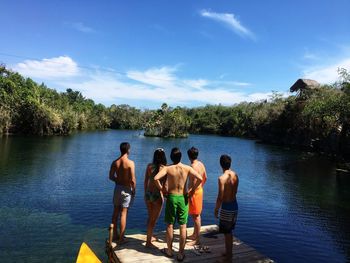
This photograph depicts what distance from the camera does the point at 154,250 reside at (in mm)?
7387

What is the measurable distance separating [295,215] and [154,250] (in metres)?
9.33

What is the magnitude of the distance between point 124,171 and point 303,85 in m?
66.7

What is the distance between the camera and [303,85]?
67688mm

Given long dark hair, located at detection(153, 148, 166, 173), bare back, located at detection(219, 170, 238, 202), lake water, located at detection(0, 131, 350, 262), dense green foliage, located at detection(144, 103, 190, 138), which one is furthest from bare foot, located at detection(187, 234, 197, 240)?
dense green foliage, located at detection(144, 103, 190, 138)

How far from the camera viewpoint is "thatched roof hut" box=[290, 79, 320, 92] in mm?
63706

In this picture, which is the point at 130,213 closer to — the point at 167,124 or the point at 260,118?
the point at 167,124

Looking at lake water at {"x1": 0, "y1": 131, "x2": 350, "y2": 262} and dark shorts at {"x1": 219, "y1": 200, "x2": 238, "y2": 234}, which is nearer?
dark shorts at {"x1": 219, "y1": 200, "x2": 238, "y2": 234}

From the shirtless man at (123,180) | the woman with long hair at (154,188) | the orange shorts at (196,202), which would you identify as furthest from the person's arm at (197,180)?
the shirtless man at (123,180)

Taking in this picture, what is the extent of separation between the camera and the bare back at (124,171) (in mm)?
7555

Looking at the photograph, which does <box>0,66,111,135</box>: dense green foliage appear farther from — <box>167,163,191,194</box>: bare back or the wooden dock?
<box>167,163,191,194</box>: bare back

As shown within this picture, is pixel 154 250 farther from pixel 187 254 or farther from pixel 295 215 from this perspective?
pixel 295 215

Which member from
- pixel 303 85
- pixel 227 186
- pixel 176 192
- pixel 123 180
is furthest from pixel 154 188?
pixel 303 85

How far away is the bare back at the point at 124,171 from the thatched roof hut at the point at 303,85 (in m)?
60.4

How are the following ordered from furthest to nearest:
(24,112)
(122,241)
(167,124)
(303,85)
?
1. (167,124)
2. (303,85)
3. (24,112)
4. (122,241)
